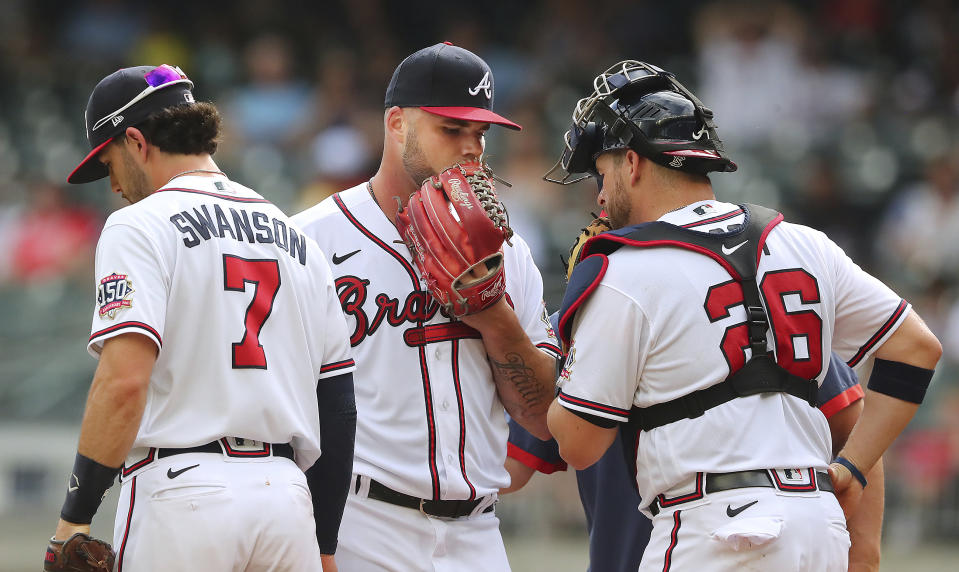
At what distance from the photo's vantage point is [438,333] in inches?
149

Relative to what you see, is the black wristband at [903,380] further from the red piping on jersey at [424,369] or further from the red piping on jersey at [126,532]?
the red piping on jersey at [126,532]

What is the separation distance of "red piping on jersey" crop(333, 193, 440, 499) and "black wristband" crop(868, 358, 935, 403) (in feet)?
4.36

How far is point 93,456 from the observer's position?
296 centimetres

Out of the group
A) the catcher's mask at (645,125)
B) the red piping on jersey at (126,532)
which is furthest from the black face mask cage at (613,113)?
the red piping on jersey at (126,532)

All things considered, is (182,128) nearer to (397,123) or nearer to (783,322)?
(397,123)

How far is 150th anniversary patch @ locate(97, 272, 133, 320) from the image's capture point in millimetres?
2992

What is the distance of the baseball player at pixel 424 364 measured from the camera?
3662 millimetres

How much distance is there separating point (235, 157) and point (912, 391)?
347 inches

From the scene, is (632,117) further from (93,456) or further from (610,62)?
(610,62)

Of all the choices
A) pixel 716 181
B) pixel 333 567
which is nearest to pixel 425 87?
pixel 333 567

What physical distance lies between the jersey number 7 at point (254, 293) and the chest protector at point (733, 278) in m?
0.79

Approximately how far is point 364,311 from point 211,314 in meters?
0.69

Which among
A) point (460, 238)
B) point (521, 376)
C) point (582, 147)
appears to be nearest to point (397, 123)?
point (460, 238)

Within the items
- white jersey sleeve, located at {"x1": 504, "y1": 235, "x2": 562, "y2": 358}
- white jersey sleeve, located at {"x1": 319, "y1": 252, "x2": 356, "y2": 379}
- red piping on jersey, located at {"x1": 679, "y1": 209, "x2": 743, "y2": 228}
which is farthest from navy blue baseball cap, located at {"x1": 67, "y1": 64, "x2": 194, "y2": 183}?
red piping on jersey, located at {"x1": 679, "y1": 209, "x2": 743, "y2": 228}
